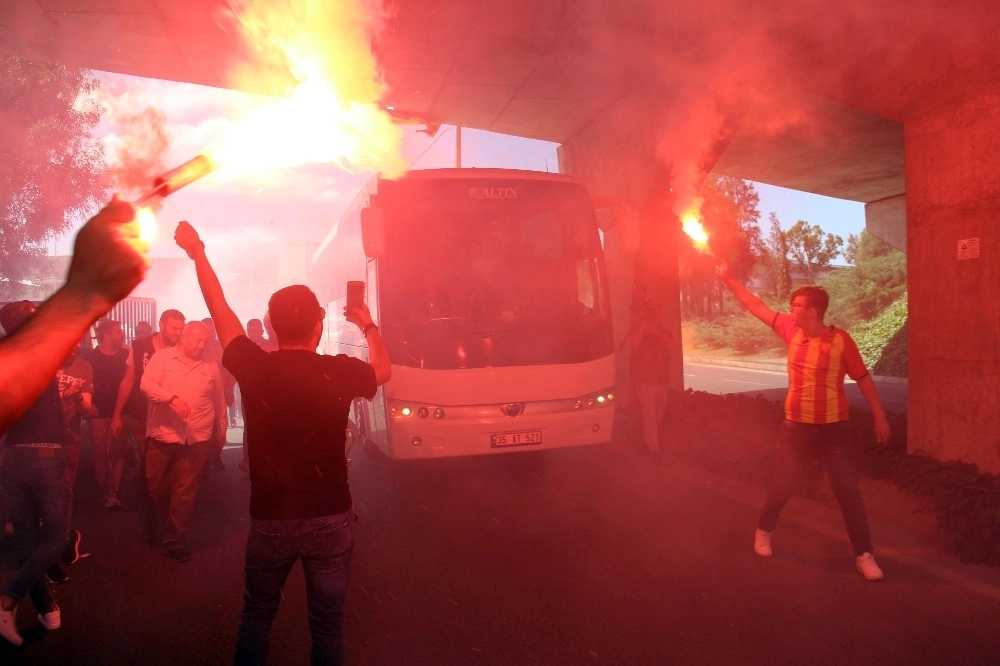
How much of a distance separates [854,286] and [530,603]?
135 ft

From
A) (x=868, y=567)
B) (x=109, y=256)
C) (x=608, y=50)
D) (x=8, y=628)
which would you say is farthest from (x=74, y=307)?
(x=608, y=50)

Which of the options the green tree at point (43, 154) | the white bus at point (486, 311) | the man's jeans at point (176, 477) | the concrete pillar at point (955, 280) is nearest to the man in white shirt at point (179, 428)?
the man's jeans at point (176, 477)

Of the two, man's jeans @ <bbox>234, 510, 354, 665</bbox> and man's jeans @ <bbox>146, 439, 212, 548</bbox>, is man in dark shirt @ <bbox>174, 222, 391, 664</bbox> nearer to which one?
man's jeans @ <bbox>234, 510, 354, 665</bbox>

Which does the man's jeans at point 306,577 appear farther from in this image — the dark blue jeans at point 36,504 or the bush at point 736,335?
the bush at point 736,335

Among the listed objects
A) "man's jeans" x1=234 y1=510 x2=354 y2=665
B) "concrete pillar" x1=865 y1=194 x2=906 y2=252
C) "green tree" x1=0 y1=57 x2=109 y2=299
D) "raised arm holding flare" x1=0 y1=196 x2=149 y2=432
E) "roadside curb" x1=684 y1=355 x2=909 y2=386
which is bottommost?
"roadside curb" x1=684 y1=355 x2=909 y2=386

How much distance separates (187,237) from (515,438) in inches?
207

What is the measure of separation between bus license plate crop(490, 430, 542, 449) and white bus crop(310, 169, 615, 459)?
1cm

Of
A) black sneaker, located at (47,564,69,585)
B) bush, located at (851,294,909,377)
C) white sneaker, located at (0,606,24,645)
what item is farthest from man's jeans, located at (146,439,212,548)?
bush, located at (851,294,909,377)

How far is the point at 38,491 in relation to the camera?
4.43m

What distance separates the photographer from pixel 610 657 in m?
3.89

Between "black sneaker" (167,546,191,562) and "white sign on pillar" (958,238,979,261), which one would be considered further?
"white sign on pillar" (958,238,979,261)

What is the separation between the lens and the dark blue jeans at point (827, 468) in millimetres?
5180

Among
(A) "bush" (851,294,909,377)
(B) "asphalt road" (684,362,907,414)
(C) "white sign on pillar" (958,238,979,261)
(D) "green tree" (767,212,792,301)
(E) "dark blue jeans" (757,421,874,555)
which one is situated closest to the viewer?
(E) "dark blue jeans" (757,421,874,555)

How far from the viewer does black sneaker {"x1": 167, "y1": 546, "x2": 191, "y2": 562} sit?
5824 mm
